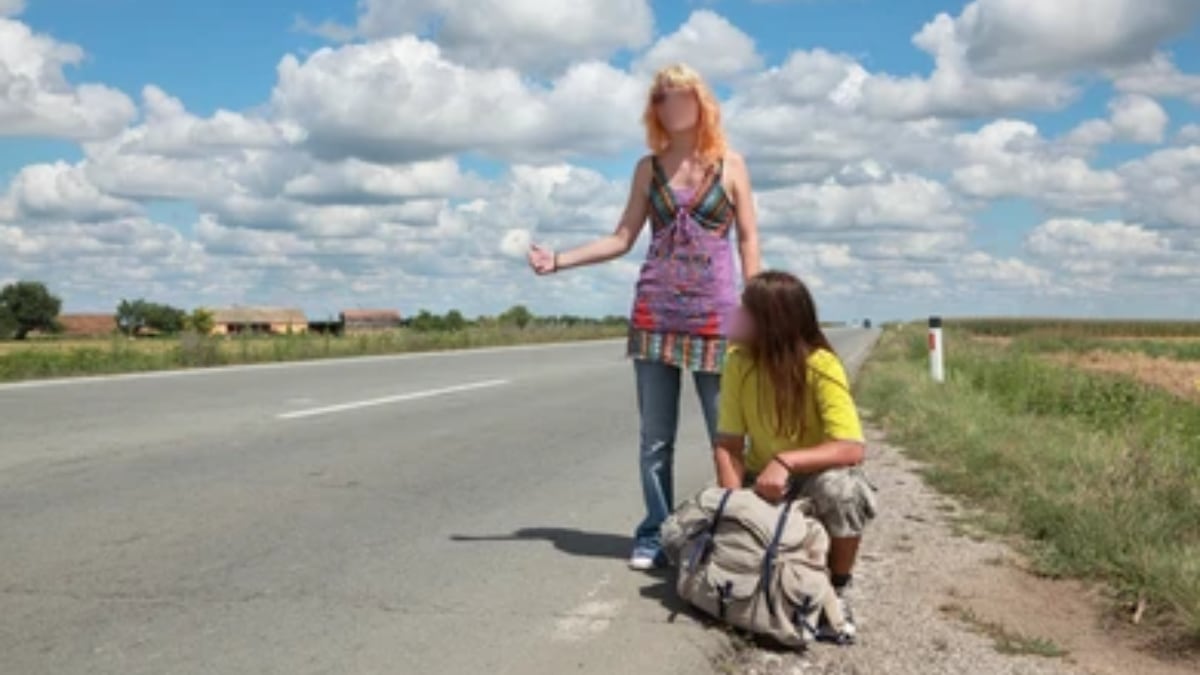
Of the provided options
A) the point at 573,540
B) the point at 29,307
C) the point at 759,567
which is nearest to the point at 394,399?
the point at 573,540

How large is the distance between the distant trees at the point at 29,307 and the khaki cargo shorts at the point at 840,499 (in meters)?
62.4

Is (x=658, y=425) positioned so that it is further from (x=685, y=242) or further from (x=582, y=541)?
(x=582, y=541)

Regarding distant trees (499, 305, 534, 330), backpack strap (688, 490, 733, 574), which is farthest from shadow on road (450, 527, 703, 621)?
distant trees (499, 305, 534, 330)

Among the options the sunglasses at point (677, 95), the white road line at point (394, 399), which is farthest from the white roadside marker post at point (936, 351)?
the sunglasses at point (677, 95)

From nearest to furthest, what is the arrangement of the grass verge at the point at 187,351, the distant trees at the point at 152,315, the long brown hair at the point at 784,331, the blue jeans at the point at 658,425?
the long brown hair at the point at 784,331
the blue jeans at the point at 658,425
the grass verge at the point at 187,351
the distant trees at the point at 152,315

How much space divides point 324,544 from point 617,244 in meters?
1.96

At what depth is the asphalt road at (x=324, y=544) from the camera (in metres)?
4.03

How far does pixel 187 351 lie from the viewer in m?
20.7

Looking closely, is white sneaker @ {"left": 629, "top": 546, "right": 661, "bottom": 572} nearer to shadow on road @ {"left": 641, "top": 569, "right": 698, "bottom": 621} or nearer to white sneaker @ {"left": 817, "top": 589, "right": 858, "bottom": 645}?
shadow on road @ {"left": 641, "top": 569, "right": 698, "bottom": 621}

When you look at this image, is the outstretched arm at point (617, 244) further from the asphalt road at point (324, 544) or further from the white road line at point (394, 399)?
the white road line at point (394, 399)

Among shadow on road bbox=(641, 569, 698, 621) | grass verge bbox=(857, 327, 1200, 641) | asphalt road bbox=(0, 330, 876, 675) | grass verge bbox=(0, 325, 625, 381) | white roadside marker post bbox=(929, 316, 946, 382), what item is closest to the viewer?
asphalt road bbox=(0, 330, 876, 675)

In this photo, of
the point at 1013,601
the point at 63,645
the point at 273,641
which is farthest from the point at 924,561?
the point at 63,645

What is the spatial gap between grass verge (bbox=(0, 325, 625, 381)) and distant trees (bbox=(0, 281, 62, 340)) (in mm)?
37480

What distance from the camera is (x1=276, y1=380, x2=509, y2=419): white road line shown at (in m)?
11.3
